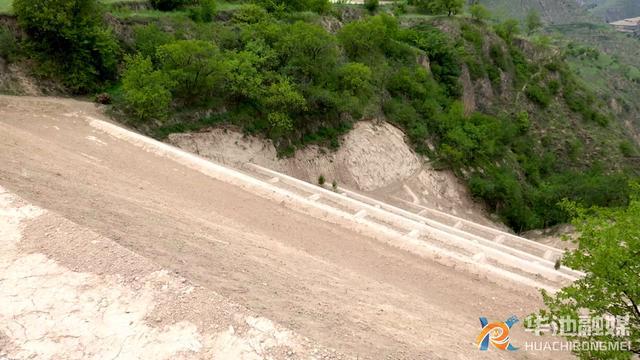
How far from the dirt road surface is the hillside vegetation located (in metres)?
6.58

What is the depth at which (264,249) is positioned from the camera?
9.95 metres

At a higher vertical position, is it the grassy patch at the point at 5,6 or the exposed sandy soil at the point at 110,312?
the grassy patch at the point at 5,6

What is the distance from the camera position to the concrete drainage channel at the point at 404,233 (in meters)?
11.8

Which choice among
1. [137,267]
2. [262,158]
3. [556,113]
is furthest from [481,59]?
[137,267]

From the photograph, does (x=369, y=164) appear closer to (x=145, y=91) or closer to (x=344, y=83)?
(x=344, y=83)

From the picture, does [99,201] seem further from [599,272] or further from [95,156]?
[599,272]

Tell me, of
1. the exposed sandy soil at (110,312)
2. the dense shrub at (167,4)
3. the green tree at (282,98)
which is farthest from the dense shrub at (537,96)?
the exposed sandy soil at (110,312)

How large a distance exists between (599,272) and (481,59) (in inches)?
1607

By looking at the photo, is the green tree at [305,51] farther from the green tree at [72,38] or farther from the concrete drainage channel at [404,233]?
the green tree at [72,38]

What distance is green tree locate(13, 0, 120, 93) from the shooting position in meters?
17.2

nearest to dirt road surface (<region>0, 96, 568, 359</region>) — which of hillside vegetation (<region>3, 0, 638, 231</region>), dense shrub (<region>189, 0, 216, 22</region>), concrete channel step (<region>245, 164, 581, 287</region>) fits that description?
concrete channel step (<region>245, 164, 581, 287</region>)

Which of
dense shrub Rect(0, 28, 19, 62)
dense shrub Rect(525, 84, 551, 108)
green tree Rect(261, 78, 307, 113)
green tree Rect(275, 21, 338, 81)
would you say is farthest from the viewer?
dense shrub Rect(525, 84, 551, 108)

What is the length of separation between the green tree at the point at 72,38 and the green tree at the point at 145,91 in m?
2.25

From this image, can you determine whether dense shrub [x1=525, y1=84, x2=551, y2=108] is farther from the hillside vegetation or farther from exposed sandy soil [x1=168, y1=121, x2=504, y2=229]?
exposed sandy soil [x1=168, y1=121, x2=504, y2=229]
